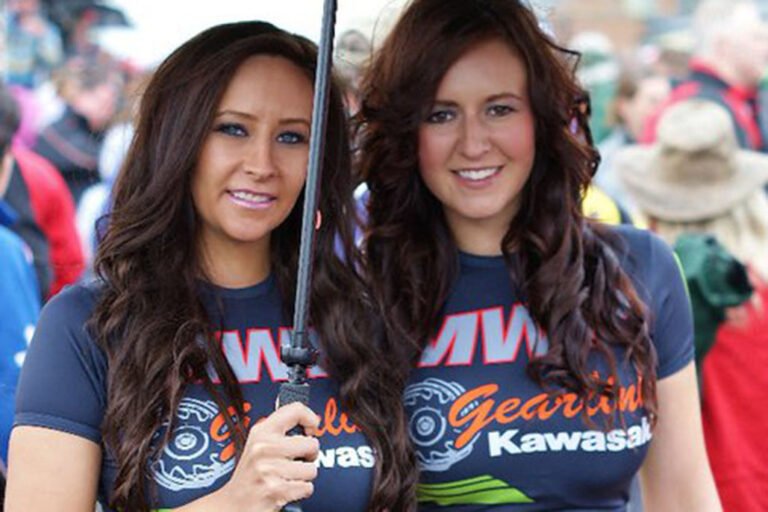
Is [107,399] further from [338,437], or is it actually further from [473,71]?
[473,71]

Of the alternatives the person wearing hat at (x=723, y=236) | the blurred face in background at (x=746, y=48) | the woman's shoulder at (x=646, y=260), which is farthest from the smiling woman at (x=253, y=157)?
the blurred face in background at (x=746, y=48)

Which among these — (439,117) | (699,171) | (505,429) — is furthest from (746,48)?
(505,429)

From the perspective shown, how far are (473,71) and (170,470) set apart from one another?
1159 mm

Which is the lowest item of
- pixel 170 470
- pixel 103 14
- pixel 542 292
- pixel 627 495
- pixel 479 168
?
pixel 627 495

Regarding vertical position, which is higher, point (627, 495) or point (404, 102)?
point (404, 102)

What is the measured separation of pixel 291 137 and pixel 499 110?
0.55m

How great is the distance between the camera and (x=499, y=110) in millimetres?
3311

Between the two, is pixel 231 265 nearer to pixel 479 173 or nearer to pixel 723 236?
pixel 479 173

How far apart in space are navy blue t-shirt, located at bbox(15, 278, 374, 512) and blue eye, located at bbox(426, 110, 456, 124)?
0.67 metres

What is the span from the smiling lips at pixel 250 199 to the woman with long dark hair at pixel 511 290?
0.39 metres

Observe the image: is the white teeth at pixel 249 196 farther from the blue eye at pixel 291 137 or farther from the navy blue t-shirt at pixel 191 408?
the navy blue t-shirt at pixel 191 408

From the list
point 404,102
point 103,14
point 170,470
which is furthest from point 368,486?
point 103,14

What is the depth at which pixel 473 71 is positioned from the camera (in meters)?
3.30

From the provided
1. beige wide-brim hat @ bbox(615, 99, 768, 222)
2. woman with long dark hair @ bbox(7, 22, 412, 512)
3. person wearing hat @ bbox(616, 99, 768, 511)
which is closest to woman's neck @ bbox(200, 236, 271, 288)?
woman with long dark hair @ bbox(7, 22, 412, 512)
